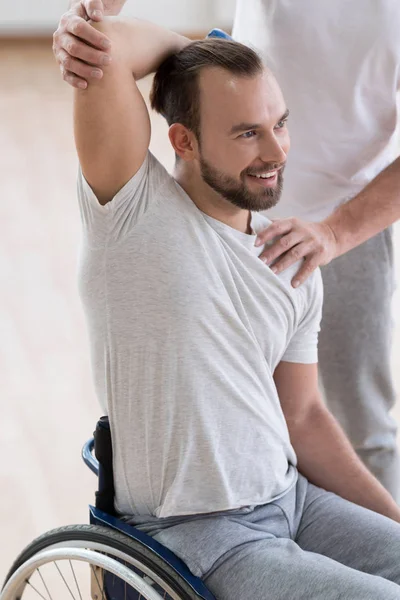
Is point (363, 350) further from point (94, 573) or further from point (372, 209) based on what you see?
point (94, 573)

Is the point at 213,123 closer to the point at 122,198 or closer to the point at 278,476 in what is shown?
the point at 122,198

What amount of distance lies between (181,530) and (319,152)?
948 millimetres

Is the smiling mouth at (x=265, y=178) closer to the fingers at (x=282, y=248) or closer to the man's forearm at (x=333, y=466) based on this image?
the fingers at (x=282, y=248)

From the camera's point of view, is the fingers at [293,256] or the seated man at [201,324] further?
the fingers at [293,256]

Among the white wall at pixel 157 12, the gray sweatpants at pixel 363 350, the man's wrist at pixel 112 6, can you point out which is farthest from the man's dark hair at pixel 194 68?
the white wall at pixel 157 12

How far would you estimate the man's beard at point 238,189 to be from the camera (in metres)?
1.63

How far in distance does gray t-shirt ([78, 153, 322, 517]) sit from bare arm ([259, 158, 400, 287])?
0.34 ft

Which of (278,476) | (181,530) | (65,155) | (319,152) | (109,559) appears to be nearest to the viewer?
(109,559)

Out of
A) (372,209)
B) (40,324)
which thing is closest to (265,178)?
(372,209)

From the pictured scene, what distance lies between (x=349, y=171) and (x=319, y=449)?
26.5 inches

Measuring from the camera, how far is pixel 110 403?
159 cm

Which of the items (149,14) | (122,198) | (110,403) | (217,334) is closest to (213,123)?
→ (122,198)

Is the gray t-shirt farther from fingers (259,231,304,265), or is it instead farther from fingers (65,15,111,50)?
fingers (65,15,111,50)

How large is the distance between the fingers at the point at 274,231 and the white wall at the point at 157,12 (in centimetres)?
482
